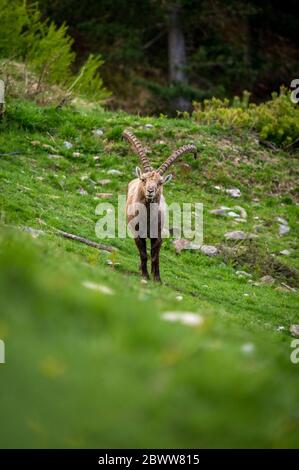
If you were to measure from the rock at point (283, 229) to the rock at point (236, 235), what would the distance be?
1.44 meters

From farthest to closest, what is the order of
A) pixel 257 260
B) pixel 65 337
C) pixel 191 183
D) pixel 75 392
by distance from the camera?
pixel 191 183
pixel 257 260
pixel 65 337
pixel 75 392

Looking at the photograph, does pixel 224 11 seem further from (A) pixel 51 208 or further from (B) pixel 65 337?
(B) pixel 65 337

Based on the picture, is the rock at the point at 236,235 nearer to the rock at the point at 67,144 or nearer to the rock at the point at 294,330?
the rock at the point at 294,330

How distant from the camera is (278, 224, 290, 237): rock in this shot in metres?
18.0

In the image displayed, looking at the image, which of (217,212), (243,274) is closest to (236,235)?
(217,212)

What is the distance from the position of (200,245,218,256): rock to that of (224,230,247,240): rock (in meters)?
0.66

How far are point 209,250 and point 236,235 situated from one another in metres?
1.01

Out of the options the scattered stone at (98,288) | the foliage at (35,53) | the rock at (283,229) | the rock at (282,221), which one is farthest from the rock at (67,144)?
the scattered stone at (98,288)

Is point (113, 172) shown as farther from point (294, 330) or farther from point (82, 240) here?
point (294, 330)

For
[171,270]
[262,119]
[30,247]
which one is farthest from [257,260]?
[30,247]

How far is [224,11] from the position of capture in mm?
35375

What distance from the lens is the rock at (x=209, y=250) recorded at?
52.8ft

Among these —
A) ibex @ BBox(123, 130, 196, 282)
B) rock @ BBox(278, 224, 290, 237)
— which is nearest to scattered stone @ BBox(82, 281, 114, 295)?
ibex @ BBox(123, 130, 196, 282)
